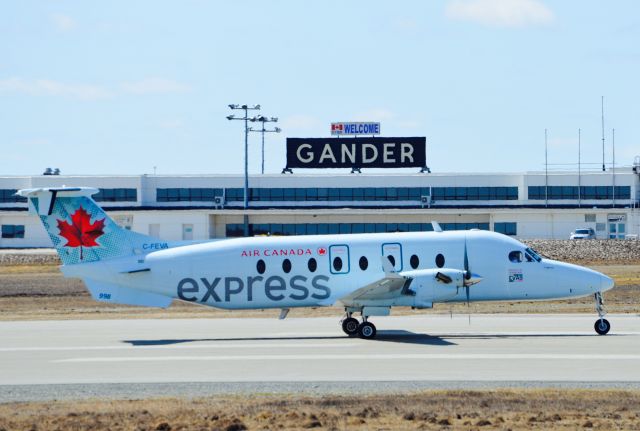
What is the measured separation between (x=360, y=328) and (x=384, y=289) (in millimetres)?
1414

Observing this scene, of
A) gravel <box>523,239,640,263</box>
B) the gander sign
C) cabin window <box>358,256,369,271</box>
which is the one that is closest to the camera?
cabin window <box>358,256,369,271</box>

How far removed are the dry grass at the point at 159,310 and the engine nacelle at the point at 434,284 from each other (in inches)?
362

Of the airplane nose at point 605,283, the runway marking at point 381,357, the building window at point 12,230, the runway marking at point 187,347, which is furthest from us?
the building window at point 12,230

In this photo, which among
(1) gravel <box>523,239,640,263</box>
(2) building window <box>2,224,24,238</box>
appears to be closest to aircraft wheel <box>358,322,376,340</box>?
(1) gravel <box>523,239,640,263</box>

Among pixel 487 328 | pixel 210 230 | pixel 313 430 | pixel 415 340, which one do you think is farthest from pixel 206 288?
pixel 210 230

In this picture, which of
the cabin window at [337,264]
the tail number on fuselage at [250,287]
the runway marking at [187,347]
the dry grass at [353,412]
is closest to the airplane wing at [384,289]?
the cabin window at [337,264]

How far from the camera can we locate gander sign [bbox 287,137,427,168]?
284ft

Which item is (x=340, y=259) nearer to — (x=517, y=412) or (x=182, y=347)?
(x=182, y=347)

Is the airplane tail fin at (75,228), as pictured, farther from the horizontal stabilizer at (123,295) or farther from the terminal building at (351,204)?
the terminal building at (351,204)

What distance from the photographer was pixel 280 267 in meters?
31.4

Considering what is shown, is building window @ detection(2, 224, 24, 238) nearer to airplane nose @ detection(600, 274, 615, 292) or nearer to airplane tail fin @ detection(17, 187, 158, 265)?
airplane tail fin @ detection(17, 187, 158, 265)

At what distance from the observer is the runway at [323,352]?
2302 centimetres

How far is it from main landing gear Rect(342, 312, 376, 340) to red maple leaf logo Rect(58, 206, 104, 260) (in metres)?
8.06

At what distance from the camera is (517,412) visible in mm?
18328
